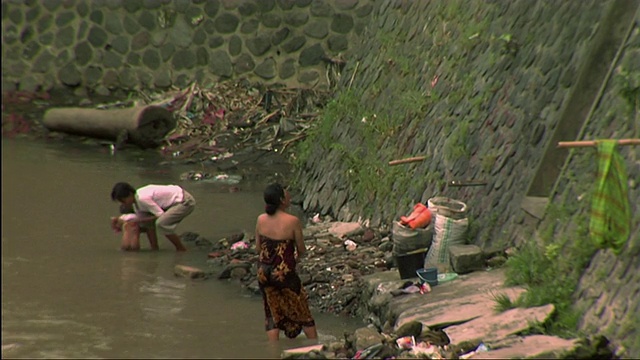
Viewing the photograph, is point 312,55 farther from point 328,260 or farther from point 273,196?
point 273,196

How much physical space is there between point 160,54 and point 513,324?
504 inches

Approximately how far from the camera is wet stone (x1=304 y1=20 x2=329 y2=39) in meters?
19.3

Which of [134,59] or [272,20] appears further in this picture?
[134,59]

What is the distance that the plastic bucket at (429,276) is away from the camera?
964 cm

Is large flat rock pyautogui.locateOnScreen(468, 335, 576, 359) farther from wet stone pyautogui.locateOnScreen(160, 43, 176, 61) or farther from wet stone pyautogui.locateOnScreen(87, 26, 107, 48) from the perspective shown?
wet stone pyautogui.locateOnScreen(87, 26, 107, 48)

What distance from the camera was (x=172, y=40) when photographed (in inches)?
785

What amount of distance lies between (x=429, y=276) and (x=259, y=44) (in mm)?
10482

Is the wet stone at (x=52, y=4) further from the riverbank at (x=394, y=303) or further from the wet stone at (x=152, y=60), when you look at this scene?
the riverbank at (x=394, y=303)

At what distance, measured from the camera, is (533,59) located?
11.2 metres

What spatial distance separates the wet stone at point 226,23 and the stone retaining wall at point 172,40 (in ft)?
0.05

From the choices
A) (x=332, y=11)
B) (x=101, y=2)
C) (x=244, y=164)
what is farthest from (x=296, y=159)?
(x=101, y=2)

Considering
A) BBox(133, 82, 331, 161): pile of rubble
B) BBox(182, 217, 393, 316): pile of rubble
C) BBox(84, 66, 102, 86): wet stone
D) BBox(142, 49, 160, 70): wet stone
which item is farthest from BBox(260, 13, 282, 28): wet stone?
BBox(182, 217, 393, 316): pile of rubble

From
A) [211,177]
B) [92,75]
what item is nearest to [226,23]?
[92,75]

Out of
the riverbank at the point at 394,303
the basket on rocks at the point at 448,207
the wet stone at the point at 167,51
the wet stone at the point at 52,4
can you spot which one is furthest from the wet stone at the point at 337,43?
the basket on rocks at the point at 448,207
